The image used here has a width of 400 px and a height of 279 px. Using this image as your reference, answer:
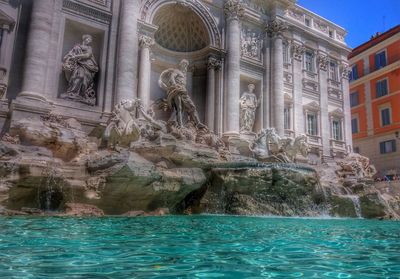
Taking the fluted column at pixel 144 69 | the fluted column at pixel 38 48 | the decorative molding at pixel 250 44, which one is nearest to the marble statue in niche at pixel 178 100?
the fluted column at pixel 144 69

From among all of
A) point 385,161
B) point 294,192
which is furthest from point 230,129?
point 385,161

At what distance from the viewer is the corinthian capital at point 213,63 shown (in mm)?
19291

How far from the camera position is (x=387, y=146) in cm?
2825

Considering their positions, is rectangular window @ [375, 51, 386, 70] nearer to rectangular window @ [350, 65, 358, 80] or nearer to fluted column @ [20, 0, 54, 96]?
rectangular window @ [350, 65, 358, 80]

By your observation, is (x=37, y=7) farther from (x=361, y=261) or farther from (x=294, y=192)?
(x=361, y=261)

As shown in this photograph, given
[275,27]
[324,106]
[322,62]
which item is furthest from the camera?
[322,62]

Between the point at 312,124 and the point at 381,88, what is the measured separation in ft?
32.2

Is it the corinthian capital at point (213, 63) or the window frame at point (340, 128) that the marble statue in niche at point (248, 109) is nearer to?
the corinthian capital at point (213, 63)

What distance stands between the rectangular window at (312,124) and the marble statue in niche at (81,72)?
594 inches

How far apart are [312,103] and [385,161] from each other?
9.29 metres

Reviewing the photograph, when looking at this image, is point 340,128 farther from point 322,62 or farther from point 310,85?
point 322,62

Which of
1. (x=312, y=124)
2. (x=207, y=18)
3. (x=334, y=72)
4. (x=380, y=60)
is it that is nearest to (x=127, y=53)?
(x=207, y=18)

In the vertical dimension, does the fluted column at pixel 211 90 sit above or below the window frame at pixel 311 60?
below

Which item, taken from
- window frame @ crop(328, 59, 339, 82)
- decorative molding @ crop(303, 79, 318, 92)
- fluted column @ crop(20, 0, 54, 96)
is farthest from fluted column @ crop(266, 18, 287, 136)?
fluted column @ crop(20, 0, 54, 96)
